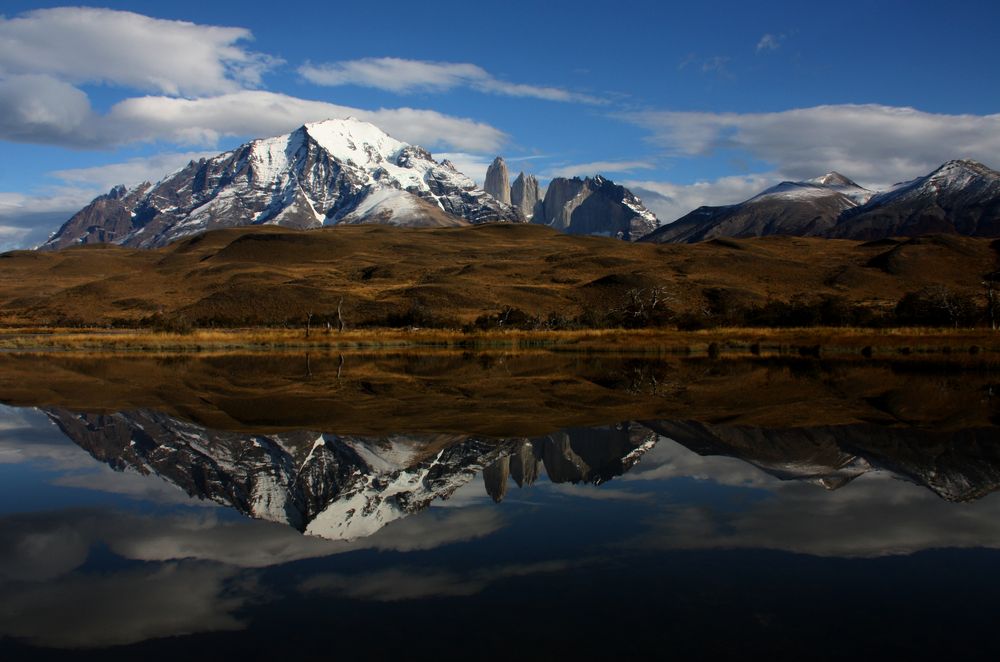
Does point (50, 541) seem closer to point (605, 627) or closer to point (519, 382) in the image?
point (605, 627)

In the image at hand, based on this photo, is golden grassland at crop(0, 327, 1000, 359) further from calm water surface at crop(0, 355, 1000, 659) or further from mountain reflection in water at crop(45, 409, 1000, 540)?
mountain reflection in water at crop(45, 409, 1000, 540)

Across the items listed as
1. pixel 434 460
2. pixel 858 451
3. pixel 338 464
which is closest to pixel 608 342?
pixel 858 451

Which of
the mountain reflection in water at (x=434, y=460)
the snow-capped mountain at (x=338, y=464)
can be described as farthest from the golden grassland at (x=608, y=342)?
the snow-capped mountain at (x=338, y=464)

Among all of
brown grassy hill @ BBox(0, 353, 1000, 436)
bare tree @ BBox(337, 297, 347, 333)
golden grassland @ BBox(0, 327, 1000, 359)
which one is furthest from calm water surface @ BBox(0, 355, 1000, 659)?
bare tree @ BBox(337, 297, 347, 333)

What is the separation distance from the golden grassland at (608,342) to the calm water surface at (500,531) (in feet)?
111

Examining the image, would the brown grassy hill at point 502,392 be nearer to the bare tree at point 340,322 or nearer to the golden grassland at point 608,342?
the golden grassland at point 608,342

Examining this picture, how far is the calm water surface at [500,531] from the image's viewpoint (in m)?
8.57

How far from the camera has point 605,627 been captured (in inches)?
338

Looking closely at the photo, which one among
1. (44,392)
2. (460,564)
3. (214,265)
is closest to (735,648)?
(460,564)

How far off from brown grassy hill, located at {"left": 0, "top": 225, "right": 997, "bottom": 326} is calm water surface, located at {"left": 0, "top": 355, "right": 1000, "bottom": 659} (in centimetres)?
7651

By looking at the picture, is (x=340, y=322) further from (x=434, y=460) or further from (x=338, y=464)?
(x=338, y=464)

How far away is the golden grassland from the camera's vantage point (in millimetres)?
59250

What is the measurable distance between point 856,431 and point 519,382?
16709 millimetres

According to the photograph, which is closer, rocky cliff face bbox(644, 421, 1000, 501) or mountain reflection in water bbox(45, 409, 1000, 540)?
mountain reflection in water bbox(45, 409, 1000, 540)
